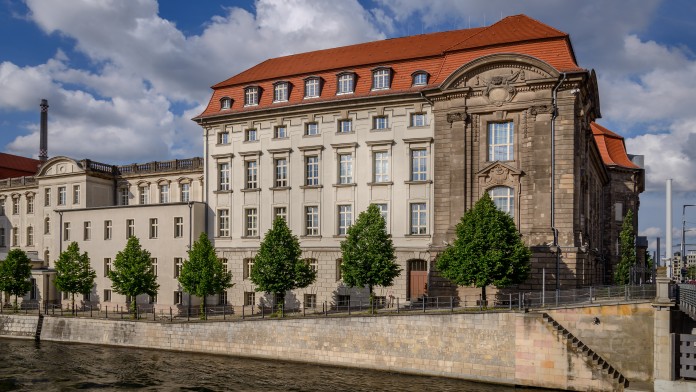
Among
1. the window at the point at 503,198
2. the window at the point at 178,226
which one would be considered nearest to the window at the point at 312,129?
the window at the point at 178,226

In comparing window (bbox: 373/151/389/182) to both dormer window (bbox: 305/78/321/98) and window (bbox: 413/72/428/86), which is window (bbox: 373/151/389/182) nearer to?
window (bbox: 413/72/428/86)

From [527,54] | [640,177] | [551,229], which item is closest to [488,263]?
[551,229]

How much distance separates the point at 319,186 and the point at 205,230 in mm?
9998

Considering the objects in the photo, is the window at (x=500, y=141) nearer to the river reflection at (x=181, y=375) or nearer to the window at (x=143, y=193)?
the river reflection at (x=181, y=375)

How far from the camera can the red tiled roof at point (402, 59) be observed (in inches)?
1414

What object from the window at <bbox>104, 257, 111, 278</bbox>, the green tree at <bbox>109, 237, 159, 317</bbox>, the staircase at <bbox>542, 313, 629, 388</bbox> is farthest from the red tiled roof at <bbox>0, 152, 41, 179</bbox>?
the staircase at <bbox>542, 313, 629, 388</bbox>

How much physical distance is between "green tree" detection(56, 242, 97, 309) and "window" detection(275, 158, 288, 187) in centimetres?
1574

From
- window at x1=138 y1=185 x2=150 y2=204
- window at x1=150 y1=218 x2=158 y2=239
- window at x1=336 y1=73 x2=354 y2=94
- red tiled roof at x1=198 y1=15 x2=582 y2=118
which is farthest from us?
window at x1=138 y1=185 x2=150 y2=204

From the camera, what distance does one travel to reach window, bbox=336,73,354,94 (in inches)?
1610

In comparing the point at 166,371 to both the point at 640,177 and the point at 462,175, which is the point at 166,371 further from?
the point at 640,177

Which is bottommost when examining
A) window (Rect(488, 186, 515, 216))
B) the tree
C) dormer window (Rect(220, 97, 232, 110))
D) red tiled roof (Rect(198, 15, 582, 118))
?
the tree

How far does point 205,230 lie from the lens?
1795 inches

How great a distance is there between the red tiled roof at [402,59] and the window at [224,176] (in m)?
3.81

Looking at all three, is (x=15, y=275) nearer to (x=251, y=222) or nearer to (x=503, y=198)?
(x=251, y=222)
